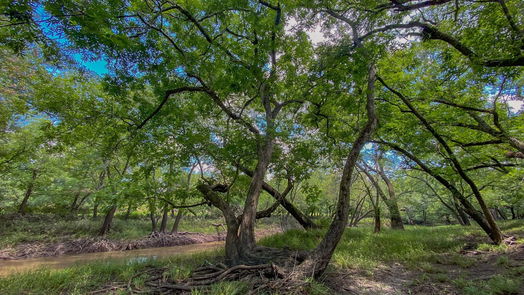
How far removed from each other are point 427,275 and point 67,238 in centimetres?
1753

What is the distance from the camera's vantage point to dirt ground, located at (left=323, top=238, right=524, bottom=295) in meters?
3.73

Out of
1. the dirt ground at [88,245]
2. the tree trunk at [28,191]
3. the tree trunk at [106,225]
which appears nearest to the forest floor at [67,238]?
the dirt ground at [88,245]

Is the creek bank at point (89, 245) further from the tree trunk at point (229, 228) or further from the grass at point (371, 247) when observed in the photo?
the tree trunk at point (229, 228)

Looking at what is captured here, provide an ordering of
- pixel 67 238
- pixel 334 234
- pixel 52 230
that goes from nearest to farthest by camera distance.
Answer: pixel 334 234 → pixel 67 238 → pixel 52 230

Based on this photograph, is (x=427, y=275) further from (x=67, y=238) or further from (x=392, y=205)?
(x=67, y=238)

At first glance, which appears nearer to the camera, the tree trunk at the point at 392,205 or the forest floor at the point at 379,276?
the forest floor at the point at 379,276

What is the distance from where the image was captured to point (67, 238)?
41.4 feet

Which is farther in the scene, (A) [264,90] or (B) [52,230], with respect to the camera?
(B) [52,230]

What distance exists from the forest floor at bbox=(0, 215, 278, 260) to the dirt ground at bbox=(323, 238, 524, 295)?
7.00 meters

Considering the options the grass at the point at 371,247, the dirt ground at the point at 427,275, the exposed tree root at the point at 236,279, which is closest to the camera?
the exposed tree root at the point at 236,279

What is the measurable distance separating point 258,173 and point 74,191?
16574mm

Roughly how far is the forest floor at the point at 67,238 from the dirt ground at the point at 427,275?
276 inches

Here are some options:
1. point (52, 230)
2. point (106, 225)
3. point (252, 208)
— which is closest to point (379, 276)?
point (252, 208)

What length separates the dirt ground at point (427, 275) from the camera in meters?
3.73
